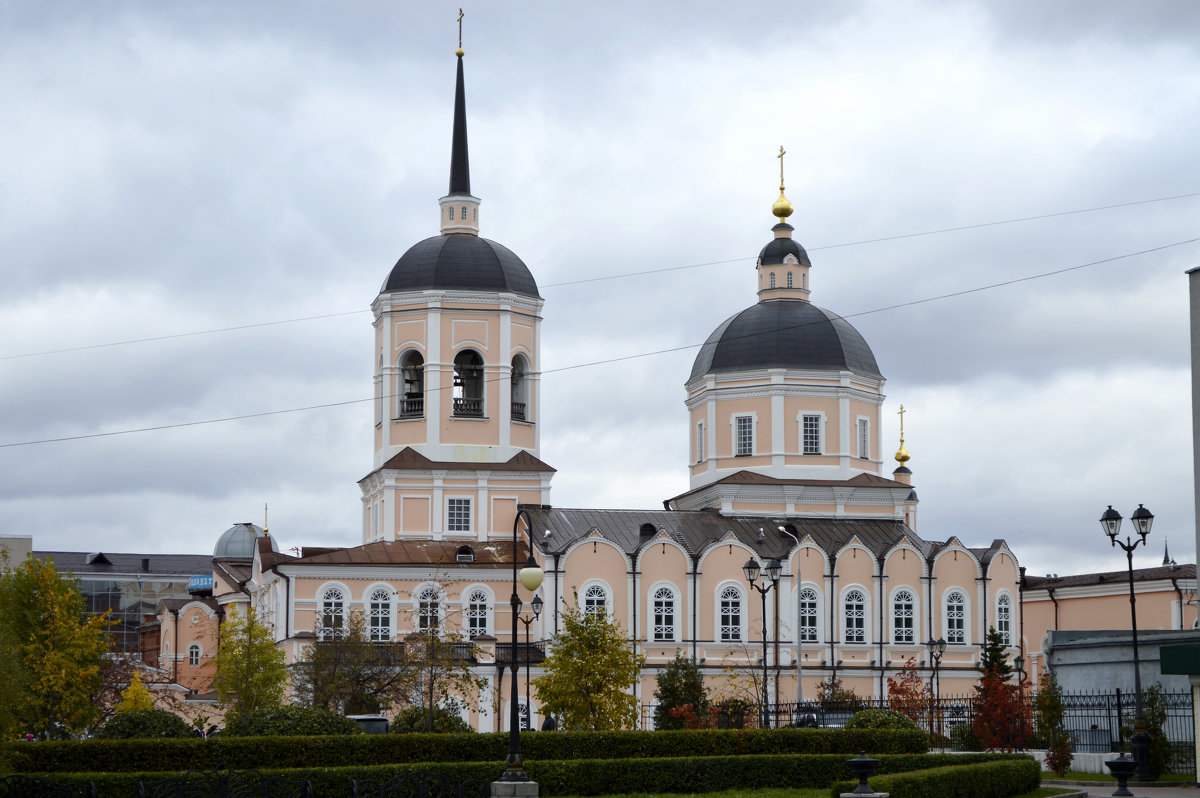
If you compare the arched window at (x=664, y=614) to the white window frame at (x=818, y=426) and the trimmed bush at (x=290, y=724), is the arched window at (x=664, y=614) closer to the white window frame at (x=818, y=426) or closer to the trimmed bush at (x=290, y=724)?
the white window frame at (x=818, y=426)

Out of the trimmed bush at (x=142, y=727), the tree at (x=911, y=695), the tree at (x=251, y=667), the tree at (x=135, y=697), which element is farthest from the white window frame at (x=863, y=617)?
the trimmed bush at (x=142, y=727)

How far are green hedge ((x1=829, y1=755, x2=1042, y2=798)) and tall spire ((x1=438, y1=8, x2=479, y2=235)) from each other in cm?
4068

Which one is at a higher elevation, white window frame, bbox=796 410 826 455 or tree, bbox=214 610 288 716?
white window frame, bbox=796 410 826 455

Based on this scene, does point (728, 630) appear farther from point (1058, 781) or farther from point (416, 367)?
point (1058, 781)

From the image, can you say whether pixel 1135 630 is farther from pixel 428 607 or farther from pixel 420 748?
pixel 428 607

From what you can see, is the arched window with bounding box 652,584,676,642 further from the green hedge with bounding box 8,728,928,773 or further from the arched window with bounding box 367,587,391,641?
the green hedge with bounding box 8,728,928,773

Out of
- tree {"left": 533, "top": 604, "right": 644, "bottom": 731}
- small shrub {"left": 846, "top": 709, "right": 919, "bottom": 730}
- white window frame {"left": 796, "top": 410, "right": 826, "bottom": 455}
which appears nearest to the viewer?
small shrub {"left": 846, "top": 709, "right": 919, "bottom": 730}

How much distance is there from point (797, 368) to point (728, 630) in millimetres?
12966

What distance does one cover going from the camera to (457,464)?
66.2m

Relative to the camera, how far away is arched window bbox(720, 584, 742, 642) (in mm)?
66250

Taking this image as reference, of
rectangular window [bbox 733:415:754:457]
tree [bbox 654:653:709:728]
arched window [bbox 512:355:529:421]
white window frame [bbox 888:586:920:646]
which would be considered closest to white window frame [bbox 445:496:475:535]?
arched window [bbox 512:355:529:421]

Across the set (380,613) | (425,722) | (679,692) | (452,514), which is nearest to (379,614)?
(380,613)

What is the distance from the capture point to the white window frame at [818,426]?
7275 centimetres

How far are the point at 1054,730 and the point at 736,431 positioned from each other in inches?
1413
